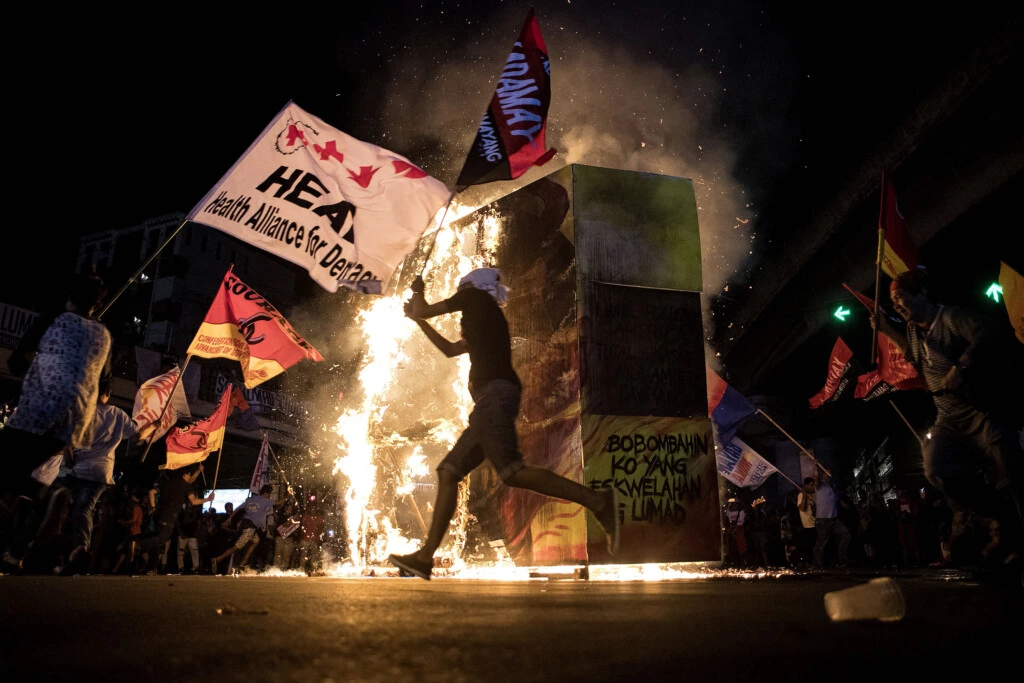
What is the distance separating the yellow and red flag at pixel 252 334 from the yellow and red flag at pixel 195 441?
311 cm

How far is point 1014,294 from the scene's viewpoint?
1003 centimetres

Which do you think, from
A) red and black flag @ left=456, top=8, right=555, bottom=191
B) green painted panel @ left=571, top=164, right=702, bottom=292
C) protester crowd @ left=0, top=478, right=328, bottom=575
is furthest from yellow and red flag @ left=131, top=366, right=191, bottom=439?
green painted panel @ left=571, top=164, right=702, bottom=292

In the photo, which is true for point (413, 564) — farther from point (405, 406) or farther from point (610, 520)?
point (405, 406)

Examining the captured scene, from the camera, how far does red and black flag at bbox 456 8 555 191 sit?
20.2 feet

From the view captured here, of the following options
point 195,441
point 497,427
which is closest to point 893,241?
point 497,427

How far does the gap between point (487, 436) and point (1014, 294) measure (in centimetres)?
877

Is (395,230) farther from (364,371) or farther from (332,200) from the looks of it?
(364,371)

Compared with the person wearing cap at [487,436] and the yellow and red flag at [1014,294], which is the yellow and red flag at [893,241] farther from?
the person wearing cap at [487,436]

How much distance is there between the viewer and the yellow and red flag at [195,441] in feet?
42.3

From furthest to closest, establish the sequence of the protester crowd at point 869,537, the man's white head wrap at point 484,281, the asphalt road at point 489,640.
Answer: the protester crowd at point 869,537 → the man's white head wrap at point 484,281 → the asphalt road at point 489,640

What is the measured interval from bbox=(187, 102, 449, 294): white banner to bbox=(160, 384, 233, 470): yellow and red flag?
24.6 ft

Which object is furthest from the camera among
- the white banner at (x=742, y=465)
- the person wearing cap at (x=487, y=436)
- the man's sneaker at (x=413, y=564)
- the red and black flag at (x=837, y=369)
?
the red and black flag at (x=837, y=369)

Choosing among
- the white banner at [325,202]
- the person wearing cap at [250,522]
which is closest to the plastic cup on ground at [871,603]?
the white banner at [325,202]

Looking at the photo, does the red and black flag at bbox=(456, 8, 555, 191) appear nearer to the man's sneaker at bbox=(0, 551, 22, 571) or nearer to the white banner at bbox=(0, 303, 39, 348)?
the man's sneaker at bbox=(0, 551, 22, 571)
